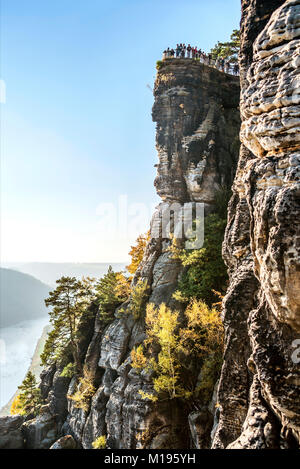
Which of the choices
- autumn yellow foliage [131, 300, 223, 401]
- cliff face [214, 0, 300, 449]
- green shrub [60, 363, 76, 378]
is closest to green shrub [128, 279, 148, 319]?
autumn yellow foliage [131, 300, 223, 401]

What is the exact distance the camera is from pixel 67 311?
25.5 metres

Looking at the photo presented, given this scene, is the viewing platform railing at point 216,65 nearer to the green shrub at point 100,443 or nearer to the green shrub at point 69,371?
the green shrub at point 69,371

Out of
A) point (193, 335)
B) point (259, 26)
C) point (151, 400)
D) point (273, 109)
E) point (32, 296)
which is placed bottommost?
point (32, 296)

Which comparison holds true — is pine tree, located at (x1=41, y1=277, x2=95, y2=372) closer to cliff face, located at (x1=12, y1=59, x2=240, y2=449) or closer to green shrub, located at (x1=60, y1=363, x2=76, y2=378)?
green shrub, located at (x1=60, y1=363, x2=76, y2=378)

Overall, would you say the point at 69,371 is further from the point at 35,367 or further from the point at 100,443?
the point at 35,367

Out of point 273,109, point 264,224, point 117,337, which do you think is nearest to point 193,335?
point 117,337

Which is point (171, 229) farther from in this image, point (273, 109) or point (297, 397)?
point (297, 397)

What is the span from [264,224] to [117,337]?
61.6 ft

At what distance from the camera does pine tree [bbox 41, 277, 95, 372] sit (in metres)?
25.0

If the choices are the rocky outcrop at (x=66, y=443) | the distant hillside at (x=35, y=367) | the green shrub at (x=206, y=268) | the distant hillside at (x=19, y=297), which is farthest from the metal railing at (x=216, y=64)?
the distant hillside at (x=19, y=297)

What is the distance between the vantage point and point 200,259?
20078mm

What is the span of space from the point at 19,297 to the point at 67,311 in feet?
531

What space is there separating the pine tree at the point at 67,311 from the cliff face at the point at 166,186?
1.30 m

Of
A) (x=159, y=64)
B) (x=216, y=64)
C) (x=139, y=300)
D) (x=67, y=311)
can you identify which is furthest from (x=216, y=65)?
(x=67, y=311)
